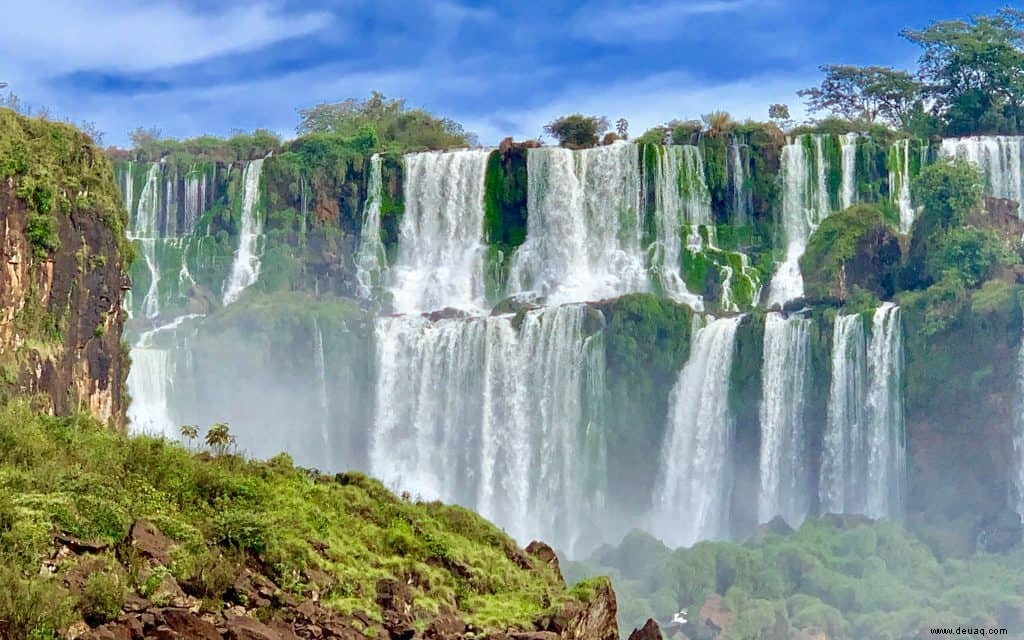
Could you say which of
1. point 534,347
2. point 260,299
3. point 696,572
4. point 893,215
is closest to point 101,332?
point 696,572

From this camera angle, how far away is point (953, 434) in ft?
168

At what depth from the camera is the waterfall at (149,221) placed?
65.9 metres

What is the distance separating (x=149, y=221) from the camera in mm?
67812

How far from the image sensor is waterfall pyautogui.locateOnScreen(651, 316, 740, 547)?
5428cm

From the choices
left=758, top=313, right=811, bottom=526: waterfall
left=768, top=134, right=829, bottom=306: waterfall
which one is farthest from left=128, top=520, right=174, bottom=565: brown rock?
left=768, top=134, right=829, bottom=306: waterfall

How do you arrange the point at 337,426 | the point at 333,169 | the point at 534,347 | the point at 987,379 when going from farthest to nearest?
the point at 333,169 → the point at 337,426 → the point at 534,347 → the point at 987,379

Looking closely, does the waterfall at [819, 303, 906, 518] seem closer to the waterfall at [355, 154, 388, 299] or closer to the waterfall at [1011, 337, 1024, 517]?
the waterfall at [1011, 337, 1024, 517]

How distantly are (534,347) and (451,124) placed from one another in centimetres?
2543

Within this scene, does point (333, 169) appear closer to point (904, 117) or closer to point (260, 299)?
point (260, 299)

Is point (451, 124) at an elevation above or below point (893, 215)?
above

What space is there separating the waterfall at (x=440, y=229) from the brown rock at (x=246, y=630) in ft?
143

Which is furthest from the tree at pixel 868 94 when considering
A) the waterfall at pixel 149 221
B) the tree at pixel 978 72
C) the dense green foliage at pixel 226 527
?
the dense green foliage at pixel 226 527

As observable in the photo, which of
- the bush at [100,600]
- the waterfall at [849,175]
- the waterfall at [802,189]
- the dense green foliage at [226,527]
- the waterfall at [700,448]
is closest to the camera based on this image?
the bush at [100,600]

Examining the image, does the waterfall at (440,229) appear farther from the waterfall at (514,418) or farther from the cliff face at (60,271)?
the cliff face at (60,271)
